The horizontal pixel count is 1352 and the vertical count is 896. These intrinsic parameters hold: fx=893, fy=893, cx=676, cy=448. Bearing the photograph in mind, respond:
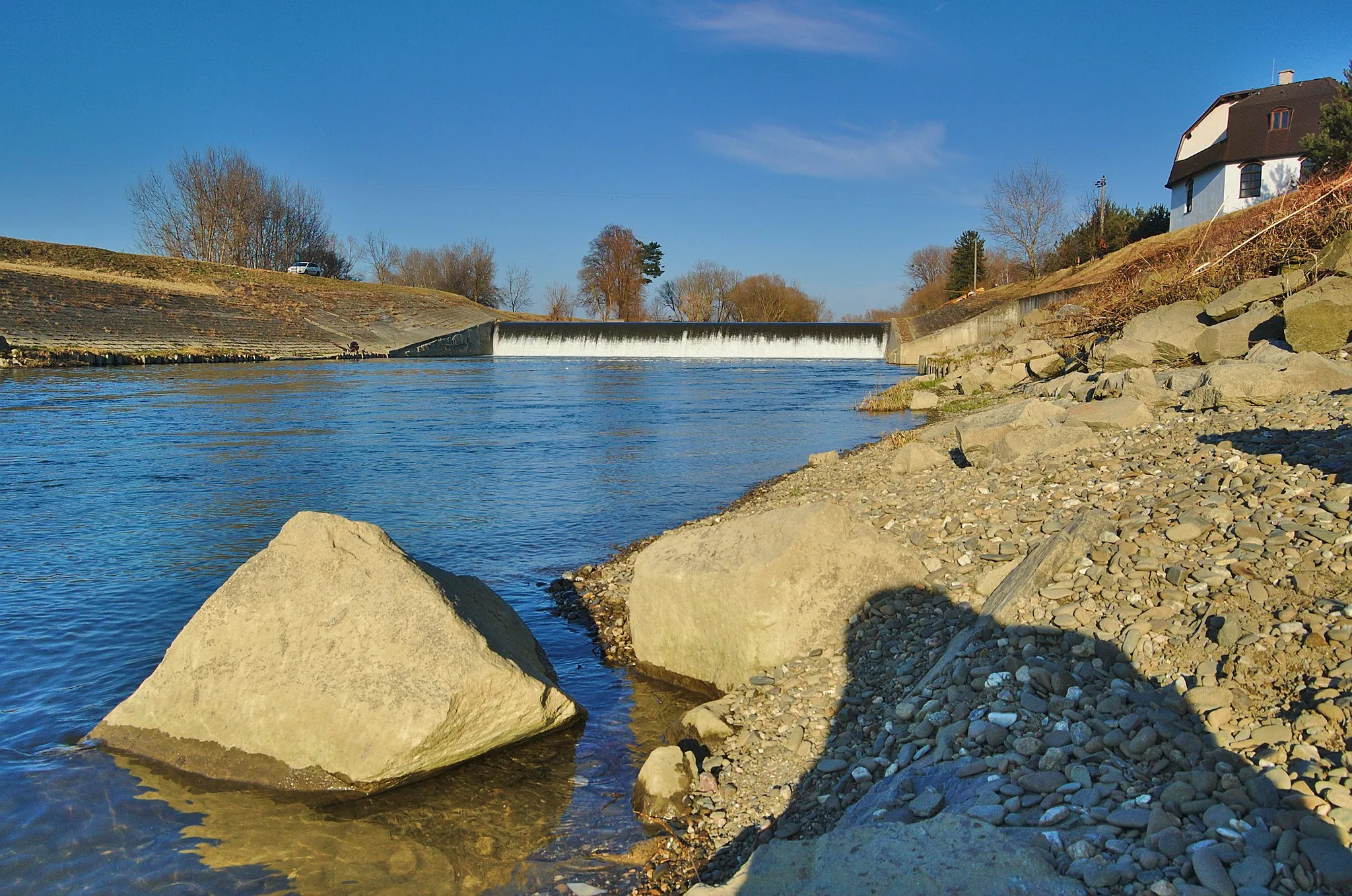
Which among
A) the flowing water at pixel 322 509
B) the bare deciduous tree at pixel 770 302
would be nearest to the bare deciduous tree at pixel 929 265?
the bare deciduous tree at pixel 770 302

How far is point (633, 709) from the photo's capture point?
6070mm

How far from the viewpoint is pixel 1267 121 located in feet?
145

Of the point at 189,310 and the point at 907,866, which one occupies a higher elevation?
the point at 189,310

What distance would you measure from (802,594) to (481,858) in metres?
2.45

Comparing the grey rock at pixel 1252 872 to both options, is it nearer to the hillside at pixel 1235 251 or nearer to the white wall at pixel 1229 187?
the hillside at pixel 1235 251

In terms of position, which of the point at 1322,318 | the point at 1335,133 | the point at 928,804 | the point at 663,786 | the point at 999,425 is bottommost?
the point at 663,786

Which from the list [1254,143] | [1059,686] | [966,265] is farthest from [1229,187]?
[1059,686]

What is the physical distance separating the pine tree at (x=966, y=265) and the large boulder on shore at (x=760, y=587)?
222 ft

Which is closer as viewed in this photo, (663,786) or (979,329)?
(663,786)

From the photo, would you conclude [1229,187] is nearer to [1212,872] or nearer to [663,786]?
[663,786]

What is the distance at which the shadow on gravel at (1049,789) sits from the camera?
2680 millimetres

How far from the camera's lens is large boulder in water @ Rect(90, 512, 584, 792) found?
16.4 feet

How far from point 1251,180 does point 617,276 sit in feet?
212

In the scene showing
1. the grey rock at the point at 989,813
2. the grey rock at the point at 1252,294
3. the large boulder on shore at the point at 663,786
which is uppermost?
the grey rock at the point at 1252,294
